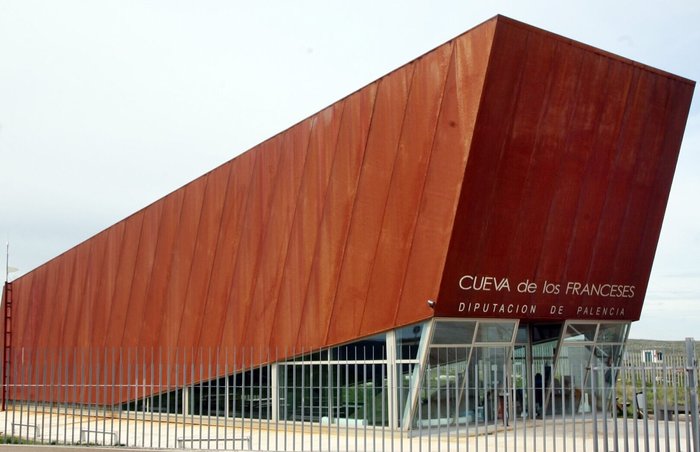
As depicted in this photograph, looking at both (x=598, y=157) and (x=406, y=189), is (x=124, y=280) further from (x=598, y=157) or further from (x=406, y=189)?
(x=598, y=157)

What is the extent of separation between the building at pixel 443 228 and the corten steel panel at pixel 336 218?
50mm

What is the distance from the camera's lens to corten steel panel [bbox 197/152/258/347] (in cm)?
2683

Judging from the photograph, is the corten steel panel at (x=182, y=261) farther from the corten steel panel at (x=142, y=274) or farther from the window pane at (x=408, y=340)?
the window pane at (x=408, y=340)

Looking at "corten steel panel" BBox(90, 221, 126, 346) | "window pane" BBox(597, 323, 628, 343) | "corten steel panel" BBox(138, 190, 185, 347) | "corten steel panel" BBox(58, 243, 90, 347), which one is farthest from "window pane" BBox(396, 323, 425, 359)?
"corten steel panel" BBox(58, 243, 90, 347)

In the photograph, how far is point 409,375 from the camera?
2239 centimetres

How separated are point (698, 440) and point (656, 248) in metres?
14.1

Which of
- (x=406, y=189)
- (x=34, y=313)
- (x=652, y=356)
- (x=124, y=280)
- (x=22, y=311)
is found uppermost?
(x=406, y=189)

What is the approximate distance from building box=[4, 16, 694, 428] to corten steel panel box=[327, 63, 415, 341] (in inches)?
1.9

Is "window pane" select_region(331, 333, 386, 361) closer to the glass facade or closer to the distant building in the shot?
the glass facade

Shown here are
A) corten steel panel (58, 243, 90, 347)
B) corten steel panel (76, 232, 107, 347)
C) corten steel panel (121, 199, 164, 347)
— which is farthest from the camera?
corten steel panel (58, 243, 90, 347)

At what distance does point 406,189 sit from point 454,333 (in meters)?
3.75

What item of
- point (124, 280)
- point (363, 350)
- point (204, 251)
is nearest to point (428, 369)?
point (363, 350)

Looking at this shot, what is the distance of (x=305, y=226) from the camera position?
81.3 ft

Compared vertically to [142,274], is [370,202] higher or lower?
higher
